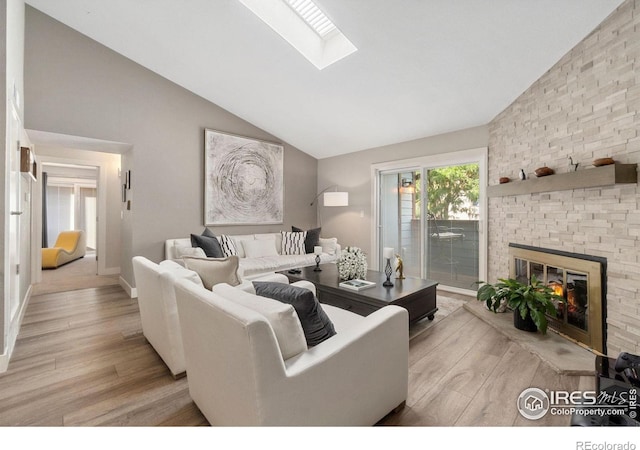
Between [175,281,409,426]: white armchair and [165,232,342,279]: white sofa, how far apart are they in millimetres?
2186

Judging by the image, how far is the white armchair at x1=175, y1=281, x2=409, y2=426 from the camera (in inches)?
41.6

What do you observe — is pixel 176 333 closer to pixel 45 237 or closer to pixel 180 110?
pixel 180 110

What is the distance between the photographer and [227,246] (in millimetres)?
4312

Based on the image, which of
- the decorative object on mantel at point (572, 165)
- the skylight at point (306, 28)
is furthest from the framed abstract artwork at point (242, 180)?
the decorative object on mantel at point (572, 165)

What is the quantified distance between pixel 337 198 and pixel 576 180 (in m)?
3.34

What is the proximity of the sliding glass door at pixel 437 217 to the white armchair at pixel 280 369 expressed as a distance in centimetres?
296

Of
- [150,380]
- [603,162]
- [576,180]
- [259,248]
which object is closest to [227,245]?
[259,248]

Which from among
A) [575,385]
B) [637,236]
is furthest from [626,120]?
[575,385]

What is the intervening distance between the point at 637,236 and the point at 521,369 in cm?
125

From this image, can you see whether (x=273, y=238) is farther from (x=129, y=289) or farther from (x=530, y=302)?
(x=530, y=302)

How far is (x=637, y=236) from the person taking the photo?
2047 millimetres

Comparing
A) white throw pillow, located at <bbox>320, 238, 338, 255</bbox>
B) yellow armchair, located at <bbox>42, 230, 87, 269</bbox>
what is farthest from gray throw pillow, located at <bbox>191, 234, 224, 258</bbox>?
yellow armchair, located at <bbox>42, 230, 87, 269</bbox>
